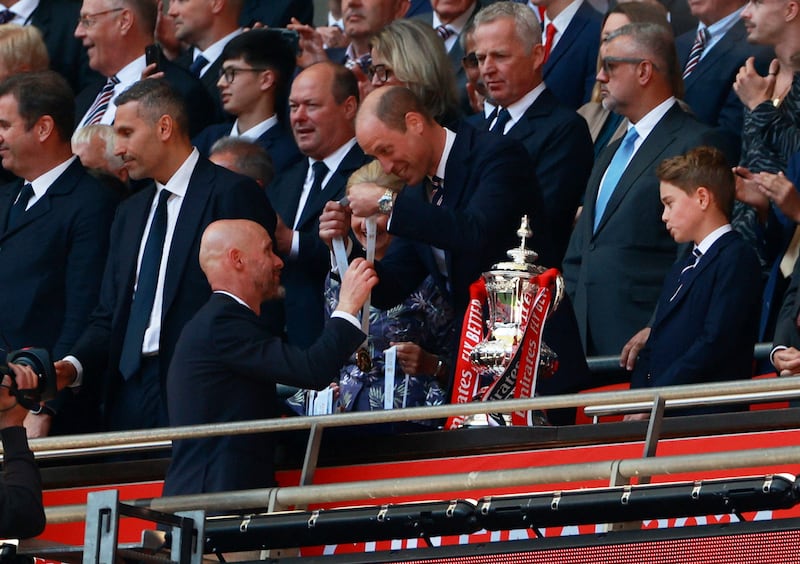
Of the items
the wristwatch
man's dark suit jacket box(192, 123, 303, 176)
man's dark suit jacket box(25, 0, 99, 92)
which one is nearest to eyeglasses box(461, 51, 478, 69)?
man's dark suit jacket box(192, 123, 303, 176)

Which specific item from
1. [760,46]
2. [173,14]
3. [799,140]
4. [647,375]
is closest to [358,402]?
[647,375]

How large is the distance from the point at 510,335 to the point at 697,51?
9.41 feet

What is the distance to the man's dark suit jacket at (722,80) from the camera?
893 cm

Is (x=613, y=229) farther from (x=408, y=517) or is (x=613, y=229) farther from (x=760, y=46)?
(x=408, y=517)

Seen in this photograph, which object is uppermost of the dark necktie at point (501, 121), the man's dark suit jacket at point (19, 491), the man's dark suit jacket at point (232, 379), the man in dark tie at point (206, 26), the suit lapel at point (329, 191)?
the man in dark tie at point (206, 26)

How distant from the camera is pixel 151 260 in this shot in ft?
25.3

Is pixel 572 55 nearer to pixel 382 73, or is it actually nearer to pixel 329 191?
pixel 382 73

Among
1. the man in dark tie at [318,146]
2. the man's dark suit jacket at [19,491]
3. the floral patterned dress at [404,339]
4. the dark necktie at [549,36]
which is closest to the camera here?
the man's dark suit jacket at [19,491]

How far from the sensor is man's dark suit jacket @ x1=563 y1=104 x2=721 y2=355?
321 inches

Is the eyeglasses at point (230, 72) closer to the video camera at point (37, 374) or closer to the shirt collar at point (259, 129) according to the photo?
the shirt collar at point (259, 129)

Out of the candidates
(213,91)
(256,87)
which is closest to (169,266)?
(256,87)

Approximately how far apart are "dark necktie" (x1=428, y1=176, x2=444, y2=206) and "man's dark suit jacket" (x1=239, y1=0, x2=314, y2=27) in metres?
3.73

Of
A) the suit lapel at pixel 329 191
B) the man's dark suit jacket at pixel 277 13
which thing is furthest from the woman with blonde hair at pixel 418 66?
the man's dark suit jacket at pixel 277 13

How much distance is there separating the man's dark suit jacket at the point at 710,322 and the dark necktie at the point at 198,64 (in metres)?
4.26
